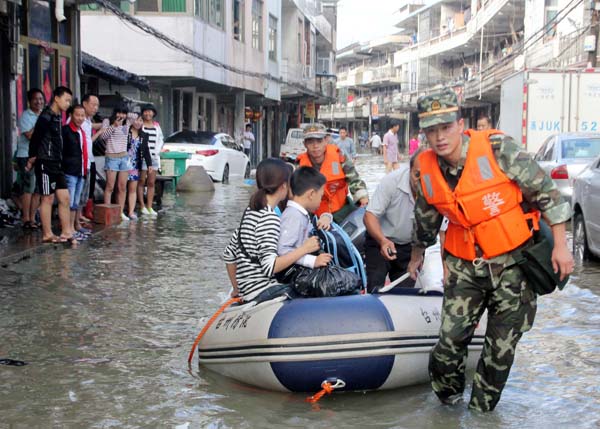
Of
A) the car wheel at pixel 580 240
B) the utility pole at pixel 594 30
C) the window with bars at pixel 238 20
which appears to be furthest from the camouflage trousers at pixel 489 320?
the window with bars at pixel 238 20

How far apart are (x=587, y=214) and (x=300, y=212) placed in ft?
19.8

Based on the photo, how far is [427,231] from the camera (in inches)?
211

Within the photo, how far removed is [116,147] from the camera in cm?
1455

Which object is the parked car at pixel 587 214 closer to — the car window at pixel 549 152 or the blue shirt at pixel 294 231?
the car window at pixel 549 152

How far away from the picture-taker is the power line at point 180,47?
58.3ft

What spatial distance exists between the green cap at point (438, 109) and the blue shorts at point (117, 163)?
10.3m

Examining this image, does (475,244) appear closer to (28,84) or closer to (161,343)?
(161,343)

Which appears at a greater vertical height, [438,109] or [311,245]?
[438,109]

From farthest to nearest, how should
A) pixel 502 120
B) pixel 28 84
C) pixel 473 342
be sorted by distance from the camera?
pixel 502 120 < pixel 28 84 < pixel 473 342

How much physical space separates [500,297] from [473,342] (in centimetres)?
113

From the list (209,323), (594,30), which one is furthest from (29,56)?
(594,30)

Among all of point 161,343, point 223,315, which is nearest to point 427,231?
point 223,315

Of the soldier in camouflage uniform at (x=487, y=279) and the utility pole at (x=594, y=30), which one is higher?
the utility pole at (x=594, y=30)

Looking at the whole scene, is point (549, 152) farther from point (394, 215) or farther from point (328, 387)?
point (328, 387)
